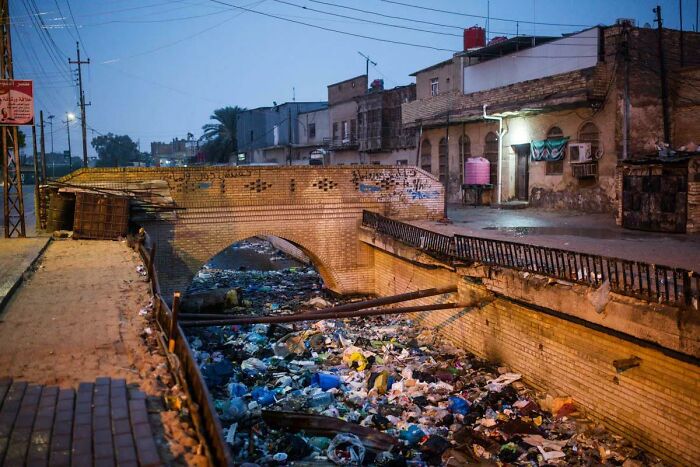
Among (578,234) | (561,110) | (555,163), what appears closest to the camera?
(578,234)

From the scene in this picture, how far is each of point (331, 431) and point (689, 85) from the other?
51.7ft

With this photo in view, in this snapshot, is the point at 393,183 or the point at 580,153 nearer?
the point at 393,183

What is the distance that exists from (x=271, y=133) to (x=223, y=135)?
300 inches

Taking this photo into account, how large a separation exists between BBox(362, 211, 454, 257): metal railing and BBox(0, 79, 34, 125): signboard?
9446 millimetres

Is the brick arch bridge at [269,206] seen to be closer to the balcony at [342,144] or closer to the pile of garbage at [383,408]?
the pile of garbage at [383,408]

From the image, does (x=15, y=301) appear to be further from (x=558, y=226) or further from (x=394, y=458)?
(x=558, y=226)

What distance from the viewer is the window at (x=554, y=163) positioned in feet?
62.8

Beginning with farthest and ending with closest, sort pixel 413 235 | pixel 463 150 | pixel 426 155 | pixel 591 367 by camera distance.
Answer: pixel 426 155
pixel 463 150
pixel 413 235
pixel 591 367

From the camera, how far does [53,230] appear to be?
1380 cm

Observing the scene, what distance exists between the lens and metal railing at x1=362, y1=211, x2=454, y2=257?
12180 mm

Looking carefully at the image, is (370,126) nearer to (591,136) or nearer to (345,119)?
(345,119)

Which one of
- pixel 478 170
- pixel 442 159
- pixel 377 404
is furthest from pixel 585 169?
pixel 377 404

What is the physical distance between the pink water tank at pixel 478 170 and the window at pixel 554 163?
2.97 metres

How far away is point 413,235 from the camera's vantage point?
13.8 m
